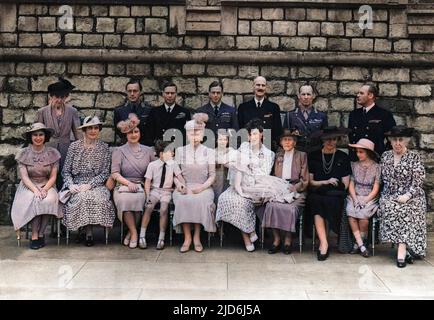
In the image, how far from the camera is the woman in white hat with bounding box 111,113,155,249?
658 cm

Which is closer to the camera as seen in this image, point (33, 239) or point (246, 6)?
point (33, 239)

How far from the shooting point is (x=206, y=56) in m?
8.54

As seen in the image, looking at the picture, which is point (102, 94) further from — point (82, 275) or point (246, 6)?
point (82, 275)

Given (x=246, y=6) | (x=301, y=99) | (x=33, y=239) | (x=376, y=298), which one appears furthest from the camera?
(x=246, y=6)

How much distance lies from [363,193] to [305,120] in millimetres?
1328

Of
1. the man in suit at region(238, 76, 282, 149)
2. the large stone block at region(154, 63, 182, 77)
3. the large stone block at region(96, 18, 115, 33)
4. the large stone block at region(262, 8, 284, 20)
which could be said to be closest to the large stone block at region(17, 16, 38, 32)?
the large stone block at region(96, 18, 115, 33)

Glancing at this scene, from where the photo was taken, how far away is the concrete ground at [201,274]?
4.84 m

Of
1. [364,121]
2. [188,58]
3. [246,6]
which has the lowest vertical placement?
[364,121]

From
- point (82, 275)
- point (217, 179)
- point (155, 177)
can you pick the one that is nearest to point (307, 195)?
point (217, 179)

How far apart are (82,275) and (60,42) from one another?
15.0 feet

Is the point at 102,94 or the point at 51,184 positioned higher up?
the point at 102,94

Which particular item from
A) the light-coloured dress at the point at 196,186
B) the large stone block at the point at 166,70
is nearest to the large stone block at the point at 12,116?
the large stone block at the point at 166,70

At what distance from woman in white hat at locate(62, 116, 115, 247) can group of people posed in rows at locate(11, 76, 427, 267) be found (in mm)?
12

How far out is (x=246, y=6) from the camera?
8.52 metres
